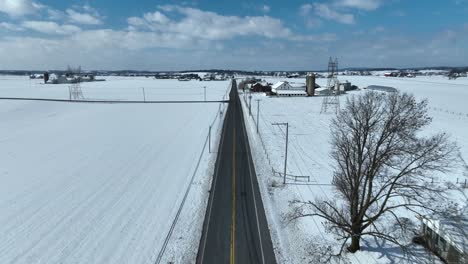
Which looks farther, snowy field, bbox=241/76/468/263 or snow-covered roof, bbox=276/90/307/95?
snow-covered roof, bbox=276/90/307/95

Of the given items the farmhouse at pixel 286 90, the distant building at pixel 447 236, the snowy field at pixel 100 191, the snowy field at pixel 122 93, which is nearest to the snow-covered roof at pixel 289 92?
the farmhouse at pixel 286 90

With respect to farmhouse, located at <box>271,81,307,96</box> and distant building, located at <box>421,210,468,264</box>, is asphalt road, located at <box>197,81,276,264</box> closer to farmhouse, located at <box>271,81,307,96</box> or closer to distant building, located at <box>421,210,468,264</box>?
distant building, located at <box>421,210,468,264</box>

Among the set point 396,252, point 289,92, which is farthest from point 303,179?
point 289,92

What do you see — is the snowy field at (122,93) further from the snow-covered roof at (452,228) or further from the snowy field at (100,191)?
the snow-covered roof at (452,228)

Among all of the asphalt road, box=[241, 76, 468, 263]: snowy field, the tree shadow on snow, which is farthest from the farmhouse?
the tree shadow on snow

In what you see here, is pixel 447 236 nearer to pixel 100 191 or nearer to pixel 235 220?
pixel 235 220

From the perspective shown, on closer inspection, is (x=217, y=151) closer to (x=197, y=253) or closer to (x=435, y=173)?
(x=197, y=253)

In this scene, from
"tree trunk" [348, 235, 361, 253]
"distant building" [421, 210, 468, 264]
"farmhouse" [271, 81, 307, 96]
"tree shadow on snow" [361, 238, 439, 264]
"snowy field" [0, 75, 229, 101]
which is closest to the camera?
"distant building" [421, 210, 468, 264]

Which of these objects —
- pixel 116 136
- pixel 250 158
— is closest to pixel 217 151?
pixel 250 158
